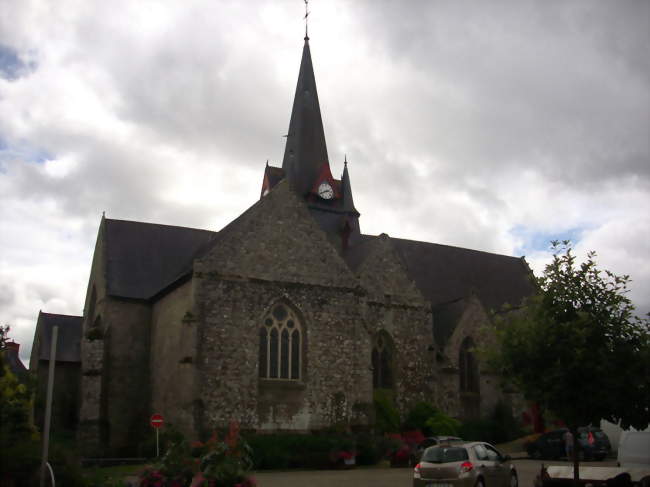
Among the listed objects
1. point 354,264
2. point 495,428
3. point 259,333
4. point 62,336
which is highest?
point 354,264

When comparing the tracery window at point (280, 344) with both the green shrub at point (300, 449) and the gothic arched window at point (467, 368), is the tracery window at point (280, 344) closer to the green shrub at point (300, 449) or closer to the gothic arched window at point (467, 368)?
the green shrub at point (300, 449)

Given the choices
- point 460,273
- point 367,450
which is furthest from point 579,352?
point 460,273

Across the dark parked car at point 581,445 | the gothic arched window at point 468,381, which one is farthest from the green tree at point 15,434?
the gothic arched window at point 468,381

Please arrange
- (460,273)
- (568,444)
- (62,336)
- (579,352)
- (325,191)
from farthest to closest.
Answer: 1. (325,191)
2. (460,273)
3. (62,336)
4. (568,444)
5. (579,352)

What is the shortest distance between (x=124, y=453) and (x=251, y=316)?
760 centimetres

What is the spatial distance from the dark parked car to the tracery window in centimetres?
953

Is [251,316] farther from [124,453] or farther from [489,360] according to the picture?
[489,360]

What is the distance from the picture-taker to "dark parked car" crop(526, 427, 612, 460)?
2566 cm

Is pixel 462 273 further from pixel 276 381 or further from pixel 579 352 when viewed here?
pixel 579 352

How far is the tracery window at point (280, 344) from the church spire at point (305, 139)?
50.3 ft

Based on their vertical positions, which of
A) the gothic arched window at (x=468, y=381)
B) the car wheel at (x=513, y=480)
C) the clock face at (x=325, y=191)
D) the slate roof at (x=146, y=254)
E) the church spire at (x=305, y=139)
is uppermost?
the church spire at (x=305, y=139)

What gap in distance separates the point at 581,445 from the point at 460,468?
12517mm

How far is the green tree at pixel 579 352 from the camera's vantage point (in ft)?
48.8

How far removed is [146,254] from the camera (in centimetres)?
3175
